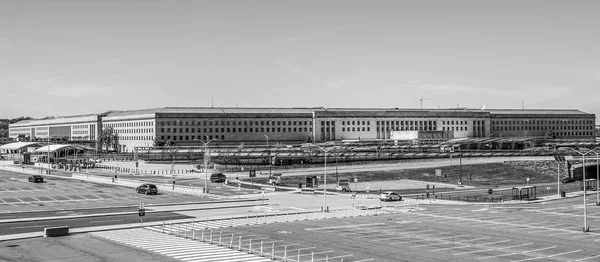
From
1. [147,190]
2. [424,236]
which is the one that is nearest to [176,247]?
[424,236]

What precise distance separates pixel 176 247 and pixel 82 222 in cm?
1662

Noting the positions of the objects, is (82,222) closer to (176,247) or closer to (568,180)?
(176,247)

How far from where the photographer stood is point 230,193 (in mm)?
88688

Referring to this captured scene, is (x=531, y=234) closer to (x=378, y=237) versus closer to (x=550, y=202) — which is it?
(x=378, y=237)

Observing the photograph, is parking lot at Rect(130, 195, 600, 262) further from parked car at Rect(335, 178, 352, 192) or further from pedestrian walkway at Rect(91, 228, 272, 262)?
parked car at Rect(335, 178, 352, 192)

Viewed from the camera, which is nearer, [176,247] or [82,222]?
[176,247]

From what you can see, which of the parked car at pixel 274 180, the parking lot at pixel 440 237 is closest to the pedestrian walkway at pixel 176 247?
the parking lot at pixel 440 237

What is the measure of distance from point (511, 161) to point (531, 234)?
10152 cm

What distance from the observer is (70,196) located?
81625mm

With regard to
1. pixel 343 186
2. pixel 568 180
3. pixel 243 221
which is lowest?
pixel 568 180

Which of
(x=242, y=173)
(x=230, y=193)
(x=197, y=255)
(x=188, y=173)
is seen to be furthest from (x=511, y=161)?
(x=197, y=255)

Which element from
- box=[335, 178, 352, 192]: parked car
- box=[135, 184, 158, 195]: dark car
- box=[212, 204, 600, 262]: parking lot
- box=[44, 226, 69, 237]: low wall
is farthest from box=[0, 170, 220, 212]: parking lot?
box=[212, 204, 600, 262]: parking lot

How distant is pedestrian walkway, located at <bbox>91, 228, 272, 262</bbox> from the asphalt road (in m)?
5.46

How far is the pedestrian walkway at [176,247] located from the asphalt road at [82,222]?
5.46 meters
